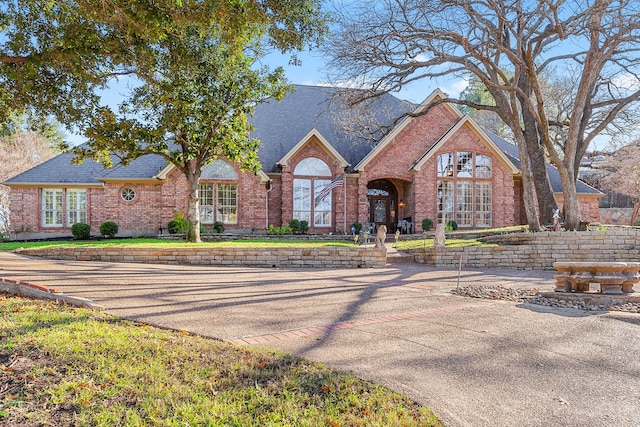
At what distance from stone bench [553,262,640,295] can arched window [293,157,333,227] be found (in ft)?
48.0

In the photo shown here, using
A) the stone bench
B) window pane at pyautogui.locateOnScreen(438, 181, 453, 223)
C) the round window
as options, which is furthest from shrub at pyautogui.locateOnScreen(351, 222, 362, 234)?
the stone bench

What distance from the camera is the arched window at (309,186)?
21734 millimetres

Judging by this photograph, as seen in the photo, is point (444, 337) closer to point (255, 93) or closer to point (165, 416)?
point (165, 416)

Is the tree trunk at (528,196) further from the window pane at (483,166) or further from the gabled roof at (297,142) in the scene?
the window pane at (483,166)

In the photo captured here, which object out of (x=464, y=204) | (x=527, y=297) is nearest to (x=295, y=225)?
(x=464, y=204)

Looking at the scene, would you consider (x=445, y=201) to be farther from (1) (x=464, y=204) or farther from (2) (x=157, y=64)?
(2) (x=157, y=64)

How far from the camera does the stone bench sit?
24.5ft

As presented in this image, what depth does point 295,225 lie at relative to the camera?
2080 centimetres

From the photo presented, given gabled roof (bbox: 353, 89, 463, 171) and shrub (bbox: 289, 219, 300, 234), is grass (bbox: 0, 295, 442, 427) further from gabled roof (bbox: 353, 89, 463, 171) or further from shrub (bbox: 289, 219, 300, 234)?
gabled roof (bbox: 353, 89, 463, 171)

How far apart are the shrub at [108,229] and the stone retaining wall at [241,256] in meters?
6.29

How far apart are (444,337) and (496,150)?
64.7ft

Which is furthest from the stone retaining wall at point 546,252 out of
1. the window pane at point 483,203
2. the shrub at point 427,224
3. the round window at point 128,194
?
the round window at point 128,194

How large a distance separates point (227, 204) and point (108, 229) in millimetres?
5576

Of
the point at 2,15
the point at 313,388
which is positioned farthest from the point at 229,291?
the point at 2,15
